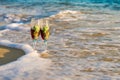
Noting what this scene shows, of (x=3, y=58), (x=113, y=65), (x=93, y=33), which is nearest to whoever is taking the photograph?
(x=113, y=65)

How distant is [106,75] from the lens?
6500mm

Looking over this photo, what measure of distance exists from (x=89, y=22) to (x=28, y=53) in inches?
207

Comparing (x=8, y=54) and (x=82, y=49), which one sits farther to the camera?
(x=82, y=49)

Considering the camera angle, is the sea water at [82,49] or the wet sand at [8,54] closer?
the sea water at [82,49]

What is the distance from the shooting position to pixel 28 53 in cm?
805

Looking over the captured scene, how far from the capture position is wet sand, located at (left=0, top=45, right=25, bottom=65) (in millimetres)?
7566

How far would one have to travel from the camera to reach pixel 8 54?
8.13 meters

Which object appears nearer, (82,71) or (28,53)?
(82,71)

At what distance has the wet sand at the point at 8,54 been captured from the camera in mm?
7566

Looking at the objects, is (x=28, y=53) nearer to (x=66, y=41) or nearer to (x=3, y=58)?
(x=3, y=58)

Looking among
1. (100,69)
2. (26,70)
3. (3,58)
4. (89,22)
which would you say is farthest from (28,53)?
(89,22)

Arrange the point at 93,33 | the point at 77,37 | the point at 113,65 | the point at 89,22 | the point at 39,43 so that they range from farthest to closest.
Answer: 1. the point at 89,22
2. the point at 93,33
3. the point at 77,37
4. the point at 39,43
5. the point at 113,65

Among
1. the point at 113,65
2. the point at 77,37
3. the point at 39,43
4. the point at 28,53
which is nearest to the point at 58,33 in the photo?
the point at 77,37

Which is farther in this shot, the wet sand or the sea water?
the wet sand
